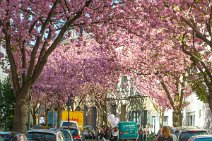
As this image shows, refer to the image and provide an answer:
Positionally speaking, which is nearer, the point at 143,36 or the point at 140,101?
the point at 143,36

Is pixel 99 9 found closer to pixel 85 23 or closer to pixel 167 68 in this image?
pixel 85 23

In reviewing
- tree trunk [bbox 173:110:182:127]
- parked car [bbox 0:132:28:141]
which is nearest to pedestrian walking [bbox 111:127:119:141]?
tree trunk [bbox 173:110:182:127]

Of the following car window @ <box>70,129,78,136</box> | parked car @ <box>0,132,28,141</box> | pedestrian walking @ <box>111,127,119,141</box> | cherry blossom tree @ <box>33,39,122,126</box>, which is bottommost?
pedestrian walking @ <box>111,127,119,141</box>

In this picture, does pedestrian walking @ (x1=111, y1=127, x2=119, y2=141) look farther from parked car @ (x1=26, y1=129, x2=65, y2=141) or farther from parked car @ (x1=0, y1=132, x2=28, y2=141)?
parked car @ (x1=0, y1=132, x2=28, y2=141)

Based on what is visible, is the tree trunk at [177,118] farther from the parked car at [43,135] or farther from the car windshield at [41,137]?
the car windshield at [41,137]

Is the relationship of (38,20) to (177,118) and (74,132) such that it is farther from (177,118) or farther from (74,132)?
(177,118)

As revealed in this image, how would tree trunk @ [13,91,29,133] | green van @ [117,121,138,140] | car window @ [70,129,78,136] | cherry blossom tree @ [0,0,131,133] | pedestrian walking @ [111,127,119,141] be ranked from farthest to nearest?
green van @ [117,121,138,140], pedestrian walking @ [111,127,119,141], car window @ [70,129,78,136], tree trunk @ [13,91,29,133], cherry blossom tree @ [0,0,131,133]

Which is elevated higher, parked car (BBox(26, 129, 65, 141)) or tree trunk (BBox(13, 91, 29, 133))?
tree trunk (BBox(13, 91, 29, 133))

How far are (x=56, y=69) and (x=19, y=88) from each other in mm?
20657

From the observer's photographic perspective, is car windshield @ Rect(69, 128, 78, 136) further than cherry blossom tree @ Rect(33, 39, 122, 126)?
No

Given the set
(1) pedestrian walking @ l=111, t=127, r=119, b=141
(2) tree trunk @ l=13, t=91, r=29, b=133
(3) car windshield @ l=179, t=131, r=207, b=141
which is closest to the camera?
(2) tree trunk @ l=13, t=91, r=29, b=133

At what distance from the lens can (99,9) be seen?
67.5ft

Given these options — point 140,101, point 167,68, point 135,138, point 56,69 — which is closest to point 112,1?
point 167,68

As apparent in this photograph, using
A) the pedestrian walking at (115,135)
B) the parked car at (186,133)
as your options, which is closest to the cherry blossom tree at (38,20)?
the parked car at (186,133)
